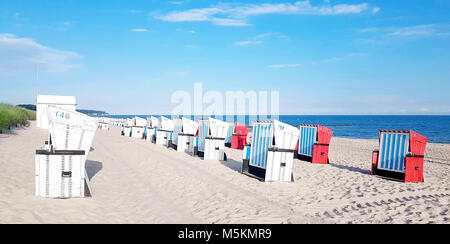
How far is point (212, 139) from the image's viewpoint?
12125 mm

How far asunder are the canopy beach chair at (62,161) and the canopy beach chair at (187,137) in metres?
7.49

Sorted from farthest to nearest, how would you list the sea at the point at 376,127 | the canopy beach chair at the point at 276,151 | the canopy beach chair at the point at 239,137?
the sea at the point at 376,127 → the canopy beach chair at the point at 239,137 → the canopy beach chair at the point at 276,151

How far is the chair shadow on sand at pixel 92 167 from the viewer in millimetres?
8291

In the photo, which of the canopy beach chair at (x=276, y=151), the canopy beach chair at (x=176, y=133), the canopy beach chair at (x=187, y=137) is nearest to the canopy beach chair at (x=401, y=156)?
the canopy beach chair at (x=276, y=151)

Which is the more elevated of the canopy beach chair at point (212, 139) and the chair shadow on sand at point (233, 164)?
the canopy beach chair at point (212, 139)

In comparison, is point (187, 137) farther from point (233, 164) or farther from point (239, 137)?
point (233, 164)

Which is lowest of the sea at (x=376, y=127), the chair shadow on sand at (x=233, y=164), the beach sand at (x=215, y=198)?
the sea at (x=376, y=127)

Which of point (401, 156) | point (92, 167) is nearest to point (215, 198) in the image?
point (92, 167)

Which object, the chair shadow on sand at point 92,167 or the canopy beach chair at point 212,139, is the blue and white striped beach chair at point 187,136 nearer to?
the canopy beach chair at point 212,139

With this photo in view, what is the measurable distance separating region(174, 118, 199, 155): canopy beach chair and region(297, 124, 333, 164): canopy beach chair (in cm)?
449

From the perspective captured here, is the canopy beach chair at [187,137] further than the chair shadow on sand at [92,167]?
Yes
